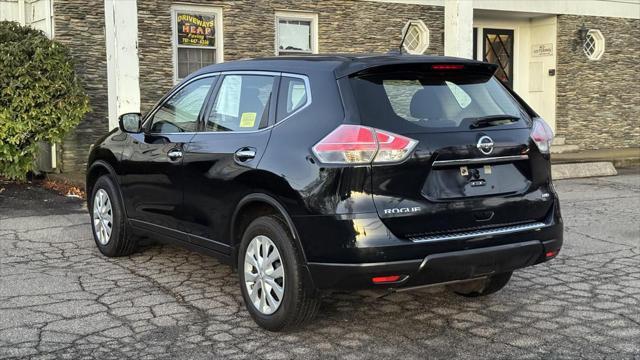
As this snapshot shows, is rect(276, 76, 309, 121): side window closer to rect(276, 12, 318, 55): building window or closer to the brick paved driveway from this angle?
the brick paved driveway

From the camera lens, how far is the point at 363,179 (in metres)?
3.91

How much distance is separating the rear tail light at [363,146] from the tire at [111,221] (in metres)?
2.77

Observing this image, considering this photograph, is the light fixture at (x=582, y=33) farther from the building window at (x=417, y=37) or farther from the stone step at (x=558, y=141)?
the building window at (x=417, y=37)

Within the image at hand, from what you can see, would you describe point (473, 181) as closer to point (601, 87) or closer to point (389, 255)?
point (389, 255)

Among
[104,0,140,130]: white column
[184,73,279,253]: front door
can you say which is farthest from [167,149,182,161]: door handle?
[104,0,140,130]: white column

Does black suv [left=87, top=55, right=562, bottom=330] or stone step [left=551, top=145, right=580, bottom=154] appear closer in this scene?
black suv [left=87, top=55, right=562, bottom=330]

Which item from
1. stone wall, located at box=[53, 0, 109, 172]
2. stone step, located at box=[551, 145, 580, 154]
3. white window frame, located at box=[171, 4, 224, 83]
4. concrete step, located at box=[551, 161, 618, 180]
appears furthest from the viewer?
stone step, located at box=[551, 145, 580, 154]

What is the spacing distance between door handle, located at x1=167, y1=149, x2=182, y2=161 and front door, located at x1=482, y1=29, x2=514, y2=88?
11.7 m

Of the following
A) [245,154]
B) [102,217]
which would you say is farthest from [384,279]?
[102,217]

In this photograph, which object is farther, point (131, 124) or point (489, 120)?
point (131, 124)

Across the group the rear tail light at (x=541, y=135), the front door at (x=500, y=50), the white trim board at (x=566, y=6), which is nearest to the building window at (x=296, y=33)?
the white trim board at (x=566, y=6)

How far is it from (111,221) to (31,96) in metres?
4.36

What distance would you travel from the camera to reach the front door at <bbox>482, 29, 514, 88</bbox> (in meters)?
16.0

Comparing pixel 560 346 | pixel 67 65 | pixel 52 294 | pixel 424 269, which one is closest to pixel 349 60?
pixel 424 269
